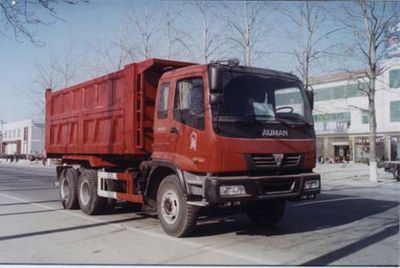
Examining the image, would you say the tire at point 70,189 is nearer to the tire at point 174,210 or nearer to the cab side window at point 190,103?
the tire at point 174,210

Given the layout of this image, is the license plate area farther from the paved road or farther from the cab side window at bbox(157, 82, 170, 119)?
the cab side window at bbox(157, 82, 170, 119)

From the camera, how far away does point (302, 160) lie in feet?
24.6

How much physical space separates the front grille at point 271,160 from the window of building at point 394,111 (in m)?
41.8

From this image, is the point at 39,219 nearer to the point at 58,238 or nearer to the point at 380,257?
the point at 58,238

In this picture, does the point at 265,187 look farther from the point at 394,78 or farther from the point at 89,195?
the point at 394,78

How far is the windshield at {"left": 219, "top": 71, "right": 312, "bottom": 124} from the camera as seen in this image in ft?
23.0

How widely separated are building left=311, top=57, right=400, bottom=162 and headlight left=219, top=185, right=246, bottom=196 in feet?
128

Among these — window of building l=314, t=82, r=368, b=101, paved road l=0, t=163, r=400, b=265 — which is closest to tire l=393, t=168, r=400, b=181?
paved road l=0, t=163, r=400, b=265

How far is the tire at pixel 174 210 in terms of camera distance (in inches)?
284

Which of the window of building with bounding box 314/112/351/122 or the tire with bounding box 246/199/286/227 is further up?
the window of building with bounding box 314/112/351/122

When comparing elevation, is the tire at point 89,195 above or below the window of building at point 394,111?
below

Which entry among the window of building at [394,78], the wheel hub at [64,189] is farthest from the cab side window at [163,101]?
the window of building at [394,78]

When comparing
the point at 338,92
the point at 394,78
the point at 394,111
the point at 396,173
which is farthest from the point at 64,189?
the point at 338,92

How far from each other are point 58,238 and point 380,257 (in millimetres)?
4860
